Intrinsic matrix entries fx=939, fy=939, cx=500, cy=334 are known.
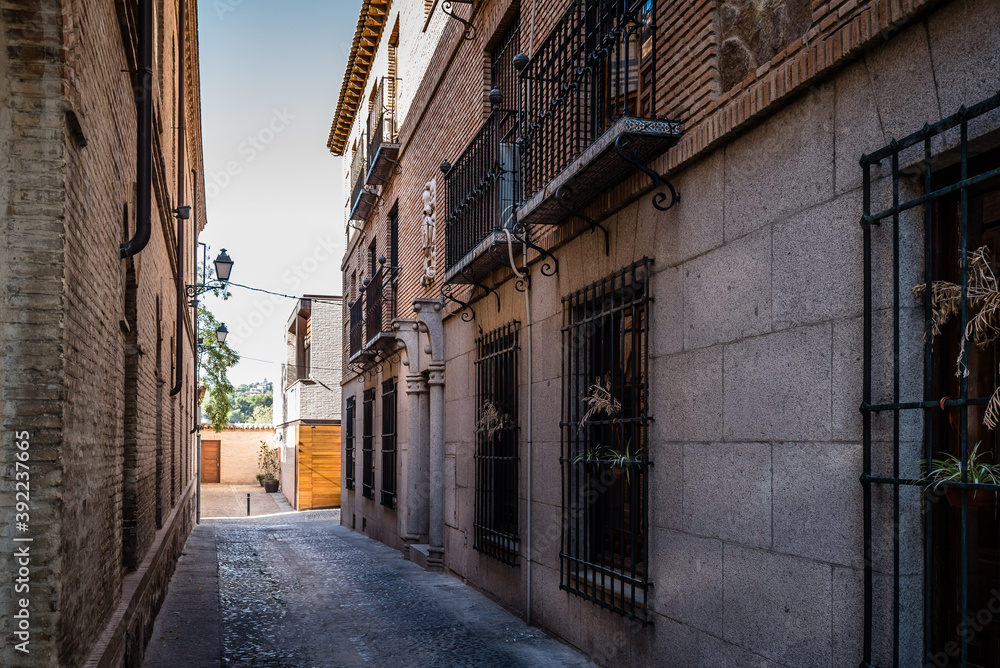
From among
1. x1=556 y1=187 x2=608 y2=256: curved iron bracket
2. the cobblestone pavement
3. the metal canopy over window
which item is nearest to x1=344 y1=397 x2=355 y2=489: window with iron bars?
the cobblestone pavement

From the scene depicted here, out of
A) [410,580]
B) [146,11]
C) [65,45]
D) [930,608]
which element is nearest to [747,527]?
[930,608]

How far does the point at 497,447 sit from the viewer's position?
32.8ft

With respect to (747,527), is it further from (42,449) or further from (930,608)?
(42,449)

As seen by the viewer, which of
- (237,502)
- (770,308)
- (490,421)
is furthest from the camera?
(237,502)

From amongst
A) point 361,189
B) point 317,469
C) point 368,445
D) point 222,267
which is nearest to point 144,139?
point 222,267

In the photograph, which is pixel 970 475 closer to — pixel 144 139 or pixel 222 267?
pixel 144 139

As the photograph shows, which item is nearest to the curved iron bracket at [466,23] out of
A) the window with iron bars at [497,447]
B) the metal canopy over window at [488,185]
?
the metal canopy over window at [488,185]

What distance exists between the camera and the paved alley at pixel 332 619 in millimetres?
7457

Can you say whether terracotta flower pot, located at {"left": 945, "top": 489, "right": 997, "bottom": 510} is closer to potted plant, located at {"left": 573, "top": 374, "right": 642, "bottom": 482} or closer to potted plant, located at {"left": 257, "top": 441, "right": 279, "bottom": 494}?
potted plant, located at {"left": 573, "top": 374, "right": 642, "bottom": 482}

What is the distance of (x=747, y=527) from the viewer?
4855mm

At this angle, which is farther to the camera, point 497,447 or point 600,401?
point 497,447

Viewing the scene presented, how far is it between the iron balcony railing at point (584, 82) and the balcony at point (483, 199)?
62cm

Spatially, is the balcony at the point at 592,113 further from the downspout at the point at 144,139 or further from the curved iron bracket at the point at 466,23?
the curved iron bracket at the point at 466,23

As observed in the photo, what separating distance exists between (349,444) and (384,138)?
28.3 ft
